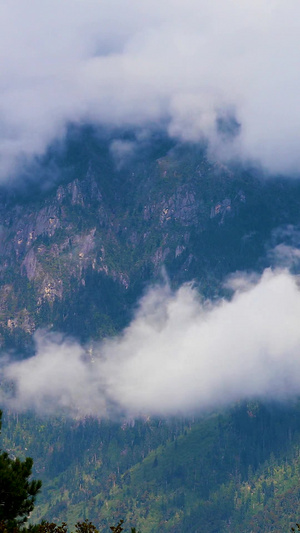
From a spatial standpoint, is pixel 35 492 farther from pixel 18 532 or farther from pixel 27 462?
pixel 18 532

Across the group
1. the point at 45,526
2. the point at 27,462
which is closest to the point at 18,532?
the point at 45,526

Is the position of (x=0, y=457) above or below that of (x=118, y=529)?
above

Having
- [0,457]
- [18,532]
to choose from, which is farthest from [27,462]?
[18,532]

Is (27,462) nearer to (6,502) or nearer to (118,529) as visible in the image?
(6,502)

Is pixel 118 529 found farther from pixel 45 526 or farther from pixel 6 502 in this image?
pixel 6 502

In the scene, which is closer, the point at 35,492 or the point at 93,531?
the point at 93,531

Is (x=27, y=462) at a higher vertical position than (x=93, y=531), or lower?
higher

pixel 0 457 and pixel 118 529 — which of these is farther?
pixel 0 457

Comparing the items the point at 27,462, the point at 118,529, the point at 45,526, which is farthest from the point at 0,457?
the point at 118,529
